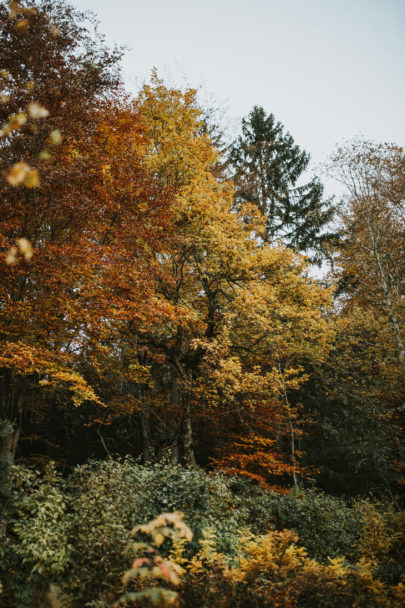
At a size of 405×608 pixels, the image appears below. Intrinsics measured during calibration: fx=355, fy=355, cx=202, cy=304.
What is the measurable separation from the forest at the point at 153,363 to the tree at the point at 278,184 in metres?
2.62

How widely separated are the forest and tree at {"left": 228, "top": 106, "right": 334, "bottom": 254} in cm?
262

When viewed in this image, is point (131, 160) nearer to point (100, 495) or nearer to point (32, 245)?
point (32, 245)

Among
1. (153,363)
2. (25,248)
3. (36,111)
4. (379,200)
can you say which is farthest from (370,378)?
(36,111)

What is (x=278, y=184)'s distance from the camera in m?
18.7

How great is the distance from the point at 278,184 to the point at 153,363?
11479mm

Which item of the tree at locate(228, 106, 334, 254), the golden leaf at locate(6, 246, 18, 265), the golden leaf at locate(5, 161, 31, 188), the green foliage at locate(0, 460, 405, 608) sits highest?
the tree at locate(228, 106, 334, 254)

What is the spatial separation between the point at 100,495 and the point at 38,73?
8.16 m

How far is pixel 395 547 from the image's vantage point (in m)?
7.34

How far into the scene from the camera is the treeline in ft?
23.4

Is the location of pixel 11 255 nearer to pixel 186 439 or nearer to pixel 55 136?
pixel 55 136

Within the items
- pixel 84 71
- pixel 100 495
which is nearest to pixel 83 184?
pixel 84 71

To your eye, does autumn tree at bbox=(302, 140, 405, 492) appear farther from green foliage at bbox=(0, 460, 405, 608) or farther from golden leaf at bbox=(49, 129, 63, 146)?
golden leaf at bbox=(49, 129, 63, 146)

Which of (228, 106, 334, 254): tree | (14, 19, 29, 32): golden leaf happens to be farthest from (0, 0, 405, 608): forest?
(228, 106, 334, 254): tree

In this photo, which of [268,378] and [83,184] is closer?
[83,184]
